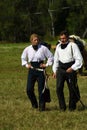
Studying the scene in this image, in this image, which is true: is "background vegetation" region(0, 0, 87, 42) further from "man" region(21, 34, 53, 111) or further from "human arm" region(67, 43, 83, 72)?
"human arm" region(67, 43, 83, 72)

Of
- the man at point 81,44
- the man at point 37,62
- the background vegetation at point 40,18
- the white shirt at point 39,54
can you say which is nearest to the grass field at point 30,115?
the man at point 37,62

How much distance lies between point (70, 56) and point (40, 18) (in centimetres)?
7027

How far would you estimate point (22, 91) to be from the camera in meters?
17.5

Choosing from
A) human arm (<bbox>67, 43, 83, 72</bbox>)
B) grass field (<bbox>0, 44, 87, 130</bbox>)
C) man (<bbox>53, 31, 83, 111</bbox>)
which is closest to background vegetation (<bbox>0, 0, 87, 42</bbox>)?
grass field (<bbox>0, 44, 87, 130</bbox>)

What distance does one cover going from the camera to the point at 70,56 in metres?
12.1

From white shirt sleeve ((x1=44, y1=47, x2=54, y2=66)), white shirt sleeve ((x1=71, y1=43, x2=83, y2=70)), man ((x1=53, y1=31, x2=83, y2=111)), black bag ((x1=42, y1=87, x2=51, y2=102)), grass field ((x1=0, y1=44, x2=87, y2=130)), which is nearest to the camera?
grass field ((x1=0, y1=44, x2=87, y2=130))

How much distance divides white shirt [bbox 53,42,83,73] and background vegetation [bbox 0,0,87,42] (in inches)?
2616

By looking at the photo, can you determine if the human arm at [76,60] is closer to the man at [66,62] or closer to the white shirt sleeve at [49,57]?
the man at [66,62]

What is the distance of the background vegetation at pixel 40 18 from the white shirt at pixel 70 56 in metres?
66.4

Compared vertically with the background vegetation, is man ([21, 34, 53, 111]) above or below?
above

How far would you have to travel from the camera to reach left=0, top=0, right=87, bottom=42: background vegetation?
7944 cm

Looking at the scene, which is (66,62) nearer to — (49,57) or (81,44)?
(49,57)

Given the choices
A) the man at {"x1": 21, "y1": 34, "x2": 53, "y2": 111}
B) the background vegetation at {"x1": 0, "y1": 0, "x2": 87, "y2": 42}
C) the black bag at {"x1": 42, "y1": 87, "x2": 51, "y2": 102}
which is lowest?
the background vegetation at {"x1": 0, "y1": 0, "x2": 87, "y2": 42}

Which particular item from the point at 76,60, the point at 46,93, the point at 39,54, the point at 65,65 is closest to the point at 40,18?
the point at 46,93
